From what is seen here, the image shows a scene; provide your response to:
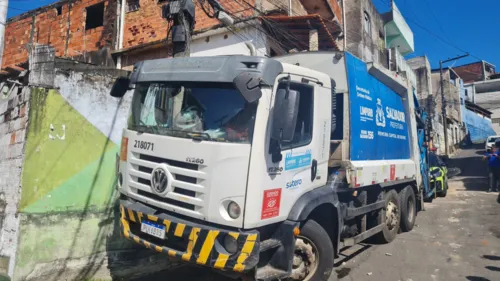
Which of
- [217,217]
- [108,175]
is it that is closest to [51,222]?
[108,175]

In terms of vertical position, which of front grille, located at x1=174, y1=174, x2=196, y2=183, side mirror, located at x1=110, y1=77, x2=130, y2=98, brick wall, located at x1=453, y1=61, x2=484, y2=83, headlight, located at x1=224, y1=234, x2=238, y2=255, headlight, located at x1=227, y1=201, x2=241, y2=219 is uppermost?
brick wall, located at x1=453, y1=61, x2=484, y2=83

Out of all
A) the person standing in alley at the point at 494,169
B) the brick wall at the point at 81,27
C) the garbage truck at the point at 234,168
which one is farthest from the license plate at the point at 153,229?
the person standing in alley at the point at 494,169

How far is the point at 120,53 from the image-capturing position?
1239 centimetres

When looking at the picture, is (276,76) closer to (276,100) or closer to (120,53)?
(276,100)

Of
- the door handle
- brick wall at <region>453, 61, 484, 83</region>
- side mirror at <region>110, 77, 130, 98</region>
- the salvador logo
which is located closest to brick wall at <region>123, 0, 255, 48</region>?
the salvador logo

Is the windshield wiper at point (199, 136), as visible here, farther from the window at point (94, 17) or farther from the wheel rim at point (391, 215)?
the window at point (94, 17)

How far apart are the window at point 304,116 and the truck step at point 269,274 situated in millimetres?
1246

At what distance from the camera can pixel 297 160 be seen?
347cm

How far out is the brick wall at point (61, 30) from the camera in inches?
529

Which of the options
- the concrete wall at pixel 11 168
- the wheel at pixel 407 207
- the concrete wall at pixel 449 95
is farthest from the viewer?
the concrete wall at pixel 449 95

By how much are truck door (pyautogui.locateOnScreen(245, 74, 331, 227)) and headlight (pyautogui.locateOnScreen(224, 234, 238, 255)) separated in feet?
0.75

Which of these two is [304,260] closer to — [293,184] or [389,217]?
[293,184]

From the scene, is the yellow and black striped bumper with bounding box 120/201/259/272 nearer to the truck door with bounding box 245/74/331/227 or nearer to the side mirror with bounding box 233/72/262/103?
the truck door with bounding box 245/74/331/227

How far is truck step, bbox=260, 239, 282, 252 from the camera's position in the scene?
3.09 m
